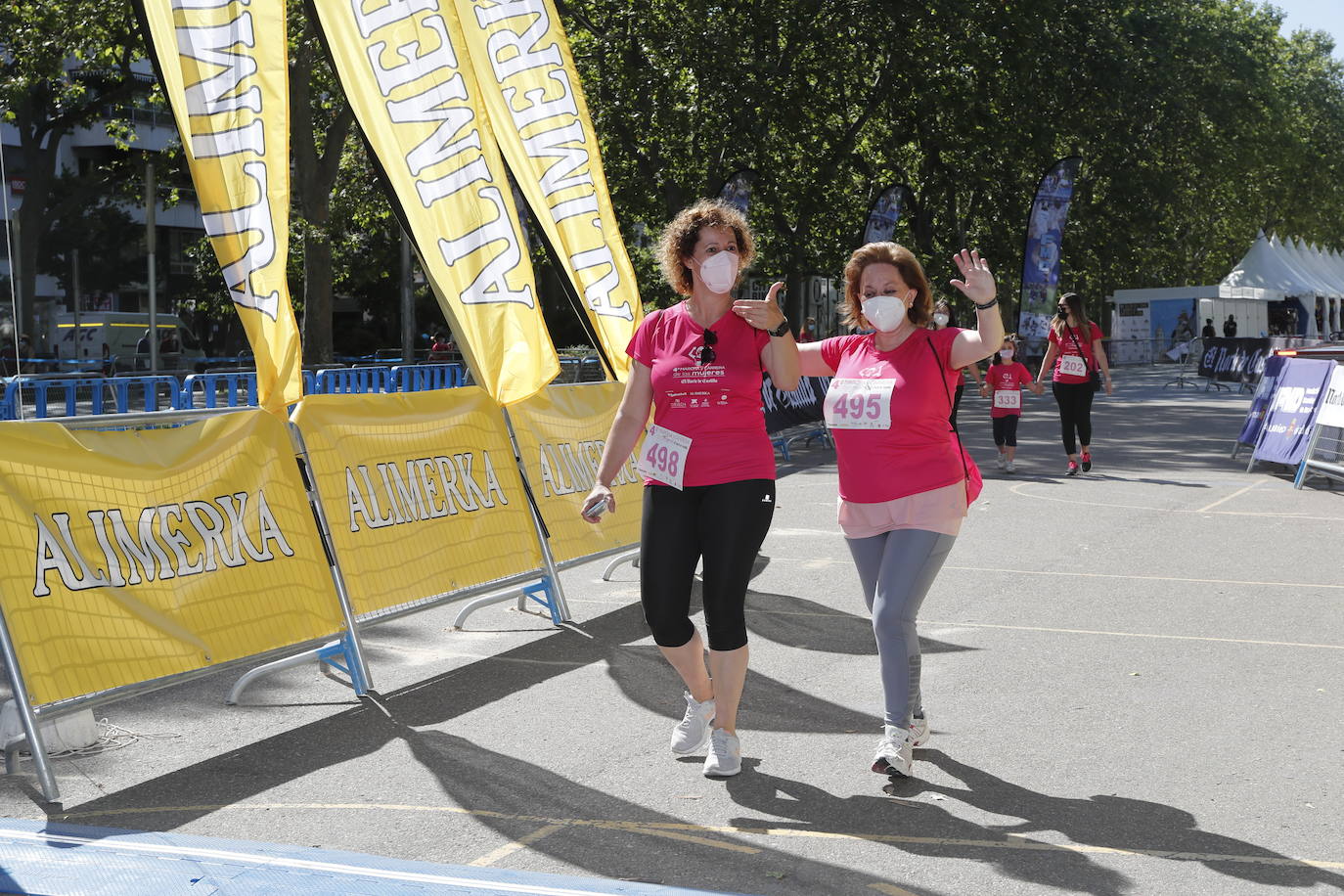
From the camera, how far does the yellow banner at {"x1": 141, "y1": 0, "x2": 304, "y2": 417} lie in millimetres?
6387

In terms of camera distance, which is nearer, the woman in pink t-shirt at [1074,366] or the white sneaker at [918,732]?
the white sneaker at [918,732]

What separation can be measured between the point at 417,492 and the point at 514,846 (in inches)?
117

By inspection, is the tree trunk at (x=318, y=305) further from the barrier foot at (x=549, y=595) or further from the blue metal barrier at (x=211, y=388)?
the barrier foot at (x=549, y=595)

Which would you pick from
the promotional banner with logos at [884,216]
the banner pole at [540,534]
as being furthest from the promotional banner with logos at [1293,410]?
the promotional banner with logos at [884,216]

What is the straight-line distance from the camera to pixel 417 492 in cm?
724

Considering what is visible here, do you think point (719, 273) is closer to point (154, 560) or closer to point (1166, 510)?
point (154, 560)

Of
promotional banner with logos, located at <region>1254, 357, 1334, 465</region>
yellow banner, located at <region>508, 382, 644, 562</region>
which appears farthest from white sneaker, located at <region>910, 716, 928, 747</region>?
promotional banner with logos, located at <region>1254, 357, 1334, 465</region>

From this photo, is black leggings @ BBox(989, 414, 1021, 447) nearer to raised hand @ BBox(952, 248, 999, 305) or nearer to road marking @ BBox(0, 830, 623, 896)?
raised hand @ BBox(952, 248, 999, 305)

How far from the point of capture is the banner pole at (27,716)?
16.3 feet

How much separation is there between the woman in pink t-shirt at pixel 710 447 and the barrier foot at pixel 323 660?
69.8 inches

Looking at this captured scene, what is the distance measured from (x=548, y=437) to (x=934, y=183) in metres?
31.8

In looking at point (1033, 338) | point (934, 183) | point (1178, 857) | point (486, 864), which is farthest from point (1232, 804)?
point (934, 183)

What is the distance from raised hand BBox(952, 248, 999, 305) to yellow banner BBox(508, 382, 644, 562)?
11.5ft

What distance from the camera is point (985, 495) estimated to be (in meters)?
14.0
